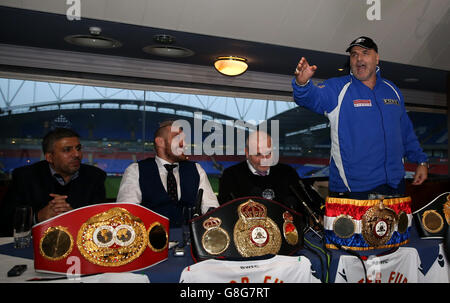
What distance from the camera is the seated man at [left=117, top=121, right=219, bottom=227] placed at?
216 centimetres

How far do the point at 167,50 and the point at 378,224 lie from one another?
12.8 ft

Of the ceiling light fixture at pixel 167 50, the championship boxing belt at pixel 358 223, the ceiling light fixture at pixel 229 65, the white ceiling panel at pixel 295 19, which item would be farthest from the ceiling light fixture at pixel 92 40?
the championship boxing belt at pixel 358 223

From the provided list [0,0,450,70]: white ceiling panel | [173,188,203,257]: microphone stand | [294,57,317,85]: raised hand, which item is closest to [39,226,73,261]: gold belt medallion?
[173,188,203,257]: microphone stand

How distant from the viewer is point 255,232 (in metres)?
1.23

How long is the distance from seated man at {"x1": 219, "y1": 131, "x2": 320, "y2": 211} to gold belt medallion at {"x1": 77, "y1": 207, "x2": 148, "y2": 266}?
55.7 inches

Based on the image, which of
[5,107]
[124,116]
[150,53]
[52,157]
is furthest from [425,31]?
[124,116]

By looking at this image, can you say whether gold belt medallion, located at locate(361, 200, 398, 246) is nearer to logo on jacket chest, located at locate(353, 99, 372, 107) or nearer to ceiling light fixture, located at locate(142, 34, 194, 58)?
logo on jacket chest, located at locate(353, 99, 372, 107)

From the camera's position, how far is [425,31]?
433 centimetres

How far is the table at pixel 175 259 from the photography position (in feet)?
3.66

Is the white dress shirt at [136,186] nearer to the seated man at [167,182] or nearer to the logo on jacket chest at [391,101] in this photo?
the seated man at [167,182]

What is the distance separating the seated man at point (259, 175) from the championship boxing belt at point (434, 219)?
3.46 ft

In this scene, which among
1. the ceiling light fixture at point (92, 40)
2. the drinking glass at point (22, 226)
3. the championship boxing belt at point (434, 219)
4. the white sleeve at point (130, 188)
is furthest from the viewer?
the ceiling light fixture at point (92, 40)
